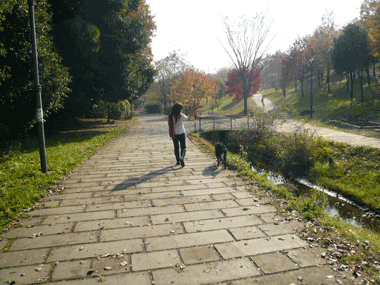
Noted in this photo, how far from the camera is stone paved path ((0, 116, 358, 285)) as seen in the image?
111 inches

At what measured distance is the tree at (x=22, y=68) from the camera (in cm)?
887

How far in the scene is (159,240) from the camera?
140 inches

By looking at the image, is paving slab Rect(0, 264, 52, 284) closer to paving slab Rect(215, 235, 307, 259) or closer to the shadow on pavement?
paving slab Rect(215, 235, 307, 259)

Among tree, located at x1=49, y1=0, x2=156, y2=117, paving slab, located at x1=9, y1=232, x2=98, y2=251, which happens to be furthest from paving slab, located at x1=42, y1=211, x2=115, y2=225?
tree, located at x1=49, y1=0, x2=156, y2=117

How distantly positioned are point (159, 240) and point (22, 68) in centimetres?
900

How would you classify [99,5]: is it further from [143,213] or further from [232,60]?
[232,60]

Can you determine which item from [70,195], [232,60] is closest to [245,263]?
[70,195]

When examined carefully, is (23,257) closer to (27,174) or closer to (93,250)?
(93,250)

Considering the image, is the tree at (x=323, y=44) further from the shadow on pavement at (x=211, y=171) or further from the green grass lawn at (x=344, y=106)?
the shadow on pavement at (x=211, y=171)

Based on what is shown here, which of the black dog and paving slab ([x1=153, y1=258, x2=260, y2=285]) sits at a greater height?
the black dog

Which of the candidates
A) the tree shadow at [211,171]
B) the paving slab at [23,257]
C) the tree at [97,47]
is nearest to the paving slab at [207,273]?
the paving slab at [23,257]

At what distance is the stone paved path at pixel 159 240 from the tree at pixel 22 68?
222 inches

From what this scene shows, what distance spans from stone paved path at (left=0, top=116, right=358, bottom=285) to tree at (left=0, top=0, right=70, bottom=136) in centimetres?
563

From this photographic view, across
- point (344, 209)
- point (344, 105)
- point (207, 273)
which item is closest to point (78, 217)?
point (207, 273)
